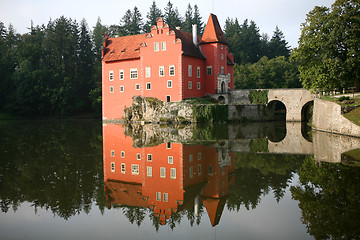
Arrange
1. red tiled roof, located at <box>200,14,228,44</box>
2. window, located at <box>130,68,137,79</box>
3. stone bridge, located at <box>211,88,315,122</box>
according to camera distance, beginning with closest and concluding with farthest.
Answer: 1. stone bridge, located at <box>211,88,315,122</box>
2. red tiled roof, located at <box>200,14,228,44</box>
3. window, located at <box>130,68,137,79</box>

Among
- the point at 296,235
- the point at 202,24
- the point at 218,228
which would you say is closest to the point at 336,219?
the point at 296,235

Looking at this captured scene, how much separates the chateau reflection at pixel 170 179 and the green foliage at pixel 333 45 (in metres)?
16.8

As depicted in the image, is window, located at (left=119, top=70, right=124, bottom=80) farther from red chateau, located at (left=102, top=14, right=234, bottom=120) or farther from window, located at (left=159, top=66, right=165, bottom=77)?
window, located at (left=159, top=66, right=165, bottom=77)

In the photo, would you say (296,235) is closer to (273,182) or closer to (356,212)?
(356,212)

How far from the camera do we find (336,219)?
7027 mm

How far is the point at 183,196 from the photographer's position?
9.01m

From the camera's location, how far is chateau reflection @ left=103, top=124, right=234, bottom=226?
327 inches

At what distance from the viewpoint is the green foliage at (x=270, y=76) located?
58500 millimetres

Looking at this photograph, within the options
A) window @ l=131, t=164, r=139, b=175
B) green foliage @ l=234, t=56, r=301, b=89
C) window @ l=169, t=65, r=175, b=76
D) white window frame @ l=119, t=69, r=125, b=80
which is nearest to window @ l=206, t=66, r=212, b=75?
window @ l=169, t=65, r=175, b=76

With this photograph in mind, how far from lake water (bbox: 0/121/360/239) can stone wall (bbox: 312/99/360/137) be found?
725cm

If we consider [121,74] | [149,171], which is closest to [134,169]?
[149,171]

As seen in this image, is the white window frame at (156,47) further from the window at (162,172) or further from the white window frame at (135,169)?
the window at (162,172)

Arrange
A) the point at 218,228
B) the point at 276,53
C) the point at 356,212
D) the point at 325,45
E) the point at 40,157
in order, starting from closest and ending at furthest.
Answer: the point at 218,228 → the point at 356,212 → the point at 40,157 → the point at 325,45 → the point at 276,53

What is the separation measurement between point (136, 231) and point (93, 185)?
381 centimetres
